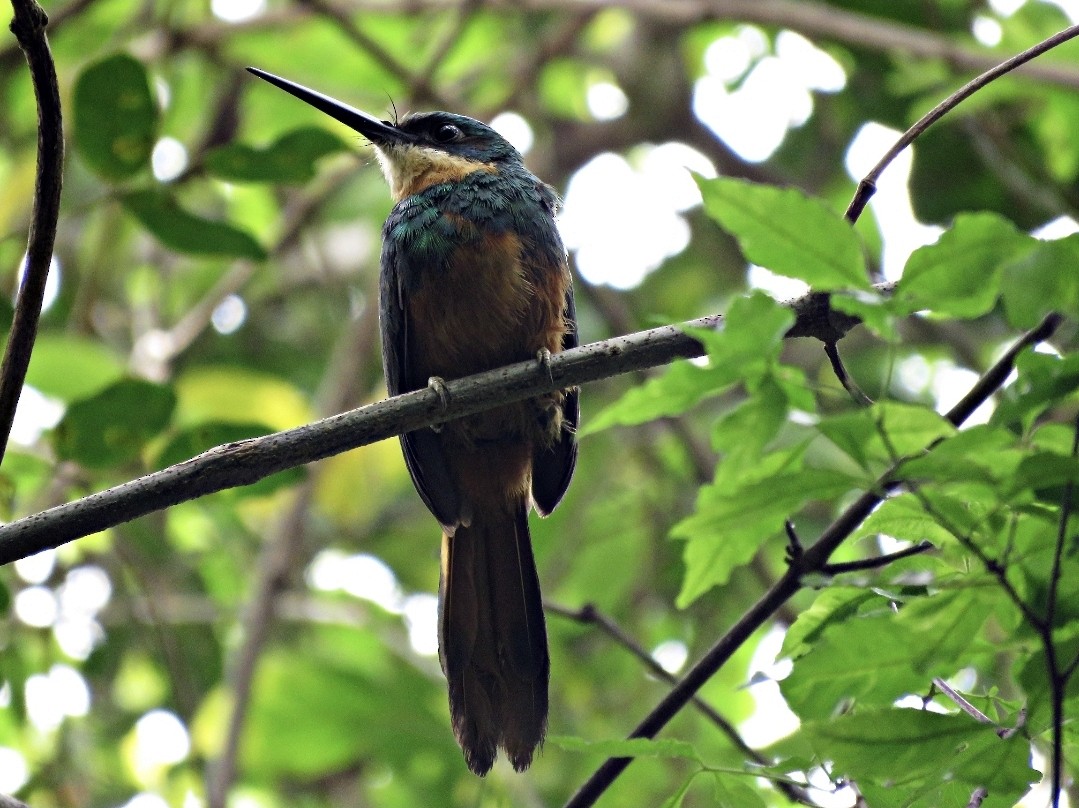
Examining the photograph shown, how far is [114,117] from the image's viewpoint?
7.30ft

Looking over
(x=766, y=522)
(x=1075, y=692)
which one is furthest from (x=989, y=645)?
(x=766, y=522)

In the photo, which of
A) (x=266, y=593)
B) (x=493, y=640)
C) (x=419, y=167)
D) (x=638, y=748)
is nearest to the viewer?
(x=638, y=748)

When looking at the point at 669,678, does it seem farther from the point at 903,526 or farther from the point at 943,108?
the point at 943,108

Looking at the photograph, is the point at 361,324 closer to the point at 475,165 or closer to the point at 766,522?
the point at 475,165

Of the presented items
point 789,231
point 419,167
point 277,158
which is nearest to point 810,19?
point 419,167

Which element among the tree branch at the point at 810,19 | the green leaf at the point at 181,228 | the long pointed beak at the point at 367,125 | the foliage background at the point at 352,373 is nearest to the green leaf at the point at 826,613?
the foliage background at the point at 352,373

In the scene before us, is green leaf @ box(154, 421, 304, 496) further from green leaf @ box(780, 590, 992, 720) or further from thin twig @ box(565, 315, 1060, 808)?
green leaf @ box(780, 590, 992, 720)

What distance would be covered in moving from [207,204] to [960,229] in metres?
4.17

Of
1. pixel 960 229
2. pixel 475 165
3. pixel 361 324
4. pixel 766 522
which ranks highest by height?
pixel 361 324

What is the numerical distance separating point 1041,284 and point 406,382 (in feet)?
6.36

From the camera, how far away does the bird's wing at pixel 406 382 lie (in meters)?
2.83

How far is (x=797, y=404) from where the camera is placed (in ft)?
3.78

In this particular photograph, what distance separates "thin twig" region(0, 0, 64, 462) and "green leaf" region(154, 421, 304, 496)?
1.90 ft

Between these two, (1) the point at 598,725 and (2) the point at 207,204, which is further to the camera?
(2) the point at 207,204
